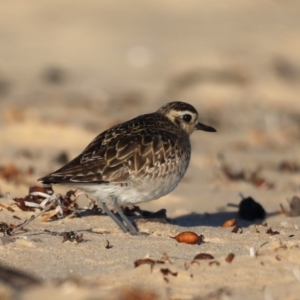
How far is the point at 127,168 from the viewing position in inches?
253

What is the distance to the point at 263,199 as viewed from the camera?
8805mm

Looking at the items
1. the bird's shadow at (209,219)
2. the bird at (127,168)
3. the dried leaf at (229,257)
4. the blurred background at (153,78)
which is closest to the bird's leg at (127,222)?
the bird at (127,168)

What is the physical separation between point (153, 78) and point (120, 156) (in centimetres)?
1135

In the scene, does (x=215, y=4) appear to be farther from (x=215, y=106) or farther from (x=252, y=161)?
(x=252, y=161)

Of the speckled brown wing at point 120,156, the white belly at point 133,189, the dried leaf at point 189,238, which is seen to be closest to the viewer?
the dried leaf at point 189,238

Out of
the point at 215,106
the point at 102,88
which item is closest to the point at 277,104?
the point at 215,106

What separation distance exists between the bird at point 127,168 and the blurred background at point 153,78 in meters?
1.65

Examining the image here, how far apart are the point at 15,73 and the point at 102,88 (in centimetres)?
240

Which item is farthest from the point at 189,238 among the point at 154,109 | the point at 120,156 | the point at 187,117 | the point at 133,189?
the point at 154,109

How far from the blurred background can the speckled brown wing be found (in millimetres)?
1655

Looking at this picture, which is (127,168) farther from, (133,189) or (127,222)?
(127,222)

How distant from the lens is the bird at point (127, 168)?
6.32 metres

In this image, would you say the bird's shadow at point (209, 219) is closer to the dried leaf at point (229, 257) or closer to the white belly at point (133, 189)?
the white belly at point (133, 189)

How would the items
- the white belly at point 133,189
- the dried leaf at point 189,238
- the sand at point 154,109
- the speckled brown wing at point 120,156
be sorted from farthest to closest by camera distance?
the white belly at point 133,189 < the speckled brown wing at point 120,156 < the dried leaf at point 189,238 < the sand at point 154,109
